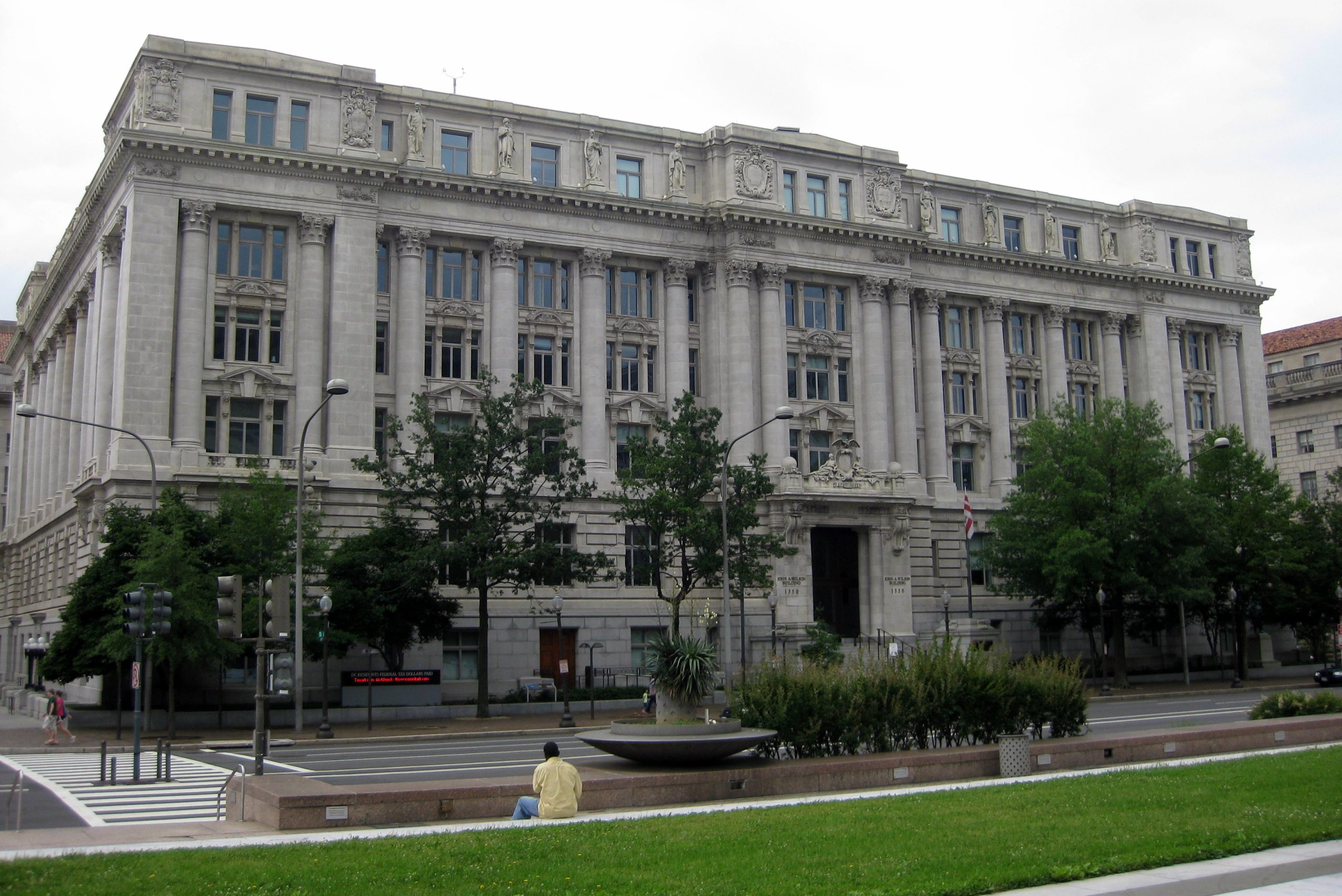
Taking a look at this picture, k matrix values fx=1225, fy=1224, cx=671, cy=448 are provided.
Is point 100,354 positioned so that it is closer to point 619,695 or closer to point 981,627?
point 619,695

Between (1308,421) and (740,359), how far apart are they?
48.8 metres

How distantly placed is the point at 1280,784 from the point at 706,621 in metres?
36.8

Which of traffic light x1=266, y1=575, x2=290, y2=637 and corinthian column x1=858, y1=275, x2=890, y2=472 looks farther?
corinthian column x1=858, y1=275, x2=890, y2=472

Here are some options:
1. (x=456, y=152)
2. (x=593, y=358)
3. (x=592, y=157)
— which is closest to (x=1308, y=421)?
(x=593, y=358)

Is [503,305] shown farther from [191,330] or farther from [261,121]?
[191,330]

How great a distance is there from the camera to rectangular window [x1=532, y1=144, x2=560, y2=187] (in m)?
60.3

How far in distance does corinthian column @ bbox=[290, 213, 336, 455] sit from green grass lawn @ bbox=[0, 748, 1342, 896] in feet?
131

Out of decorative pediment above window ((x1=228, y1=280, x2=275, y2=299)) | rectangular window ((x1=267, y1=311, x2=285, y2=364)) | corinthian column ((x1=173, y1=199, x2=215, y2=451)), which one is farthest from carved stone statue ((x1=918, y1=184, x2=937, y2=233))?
corinthian column ((x1=173, y1=199, x2=215, y2=451))

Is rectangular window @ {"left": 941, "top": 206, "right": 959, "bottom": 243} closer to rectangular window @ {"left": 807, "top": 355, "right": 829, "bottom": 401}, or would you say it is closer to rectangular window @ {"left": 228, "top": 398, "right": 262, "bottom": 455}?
rectangular window @ {"left": 807, "top": 355, "right": 829, "bottom": 401}

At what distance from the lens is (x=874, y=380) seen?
6531 cm

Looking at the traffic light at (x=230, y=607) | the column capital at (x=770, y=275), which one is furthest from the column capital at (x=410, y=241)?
the traffic light at (x=230, y=607)

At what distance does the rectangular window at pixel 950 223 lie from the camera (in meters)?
71.2

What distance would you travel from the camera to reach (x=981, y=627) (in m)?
62.4

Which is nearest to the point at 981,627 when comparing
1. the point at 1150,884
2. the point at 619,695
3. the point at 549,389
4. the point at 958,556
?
the point at 958,556
